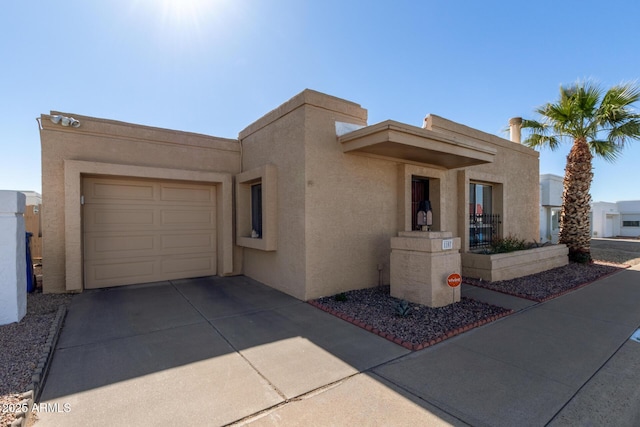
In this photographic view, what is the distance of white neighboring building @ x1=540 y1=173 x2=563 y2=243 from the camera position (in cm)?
1972

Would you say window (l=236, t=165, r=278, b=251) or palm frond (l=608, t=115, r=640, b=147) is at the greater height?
palm frond (l=608, t=115, r=640, b=147)

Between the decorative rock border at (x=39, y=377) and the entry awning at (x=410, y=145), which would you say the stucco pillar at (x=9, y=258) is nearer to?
the decorative rock border at (x=39, y=377)

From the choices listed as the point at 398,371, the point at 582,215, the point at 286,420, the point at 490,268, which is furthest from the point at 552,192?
the point at 286,420

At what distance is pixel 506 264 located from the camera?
821 centimetres

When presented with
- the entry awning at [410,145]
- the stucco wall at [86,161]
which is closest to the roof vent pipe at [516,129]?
the entry awning at [410,145]

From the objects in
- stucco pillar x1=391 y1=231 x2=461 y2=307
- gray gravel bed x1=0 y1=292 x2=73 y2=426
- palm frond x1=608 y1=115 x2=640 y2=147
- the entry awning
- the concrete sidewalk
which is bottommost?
the concrete sidewalk

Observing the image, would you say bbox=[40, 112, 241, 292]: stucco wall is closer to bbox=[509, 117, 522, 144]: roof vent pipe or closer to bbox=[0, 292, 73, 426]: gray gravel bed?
bbox=[0, 292, 73, 426]: gray gravel bed

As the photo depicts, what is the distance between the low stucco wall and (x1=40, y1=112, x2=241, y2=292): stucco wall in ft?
23.2

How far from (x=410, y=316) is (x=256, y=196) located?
16.2 ft

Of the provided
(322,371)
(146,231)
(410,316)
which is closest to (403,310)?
(410,316)

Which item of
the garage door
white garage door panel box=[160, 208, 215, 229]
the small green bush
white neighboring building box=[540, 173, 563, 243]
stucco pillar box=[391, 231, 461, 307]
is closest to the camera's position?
the small green bush

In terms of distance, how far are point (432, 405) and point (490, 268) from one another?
6.02 metres

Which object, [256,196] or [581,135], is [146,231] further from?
[581,135]

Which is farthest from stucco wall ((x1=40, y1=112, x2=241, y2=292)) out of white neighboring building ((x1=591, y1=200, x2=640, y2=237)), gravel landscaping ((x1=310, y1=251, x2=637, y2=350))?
white neighboring building ((x1=591, y1=200, x2=640, y2=237))
